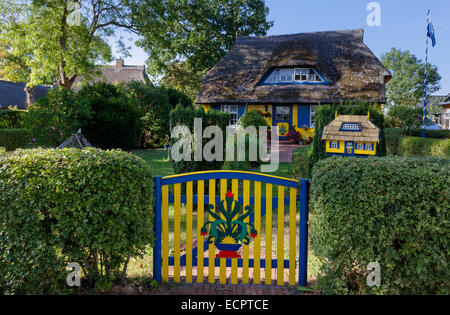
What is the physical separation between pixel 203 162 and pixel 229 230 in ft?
13.3

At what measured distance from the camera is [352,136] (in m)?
6.59

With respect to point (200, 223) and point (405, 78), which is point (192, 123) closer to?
point (200, 223)

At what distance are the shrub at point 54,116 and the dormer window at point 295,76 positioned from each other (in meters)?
13.6

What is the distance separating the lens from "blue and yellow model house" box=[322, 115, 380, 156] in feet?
21.2

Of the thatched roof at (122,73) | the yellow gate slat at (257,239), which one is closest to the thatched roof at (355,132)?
the yellow gate slat at (257,239)

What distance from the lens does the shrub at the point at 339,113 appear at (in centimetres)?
787

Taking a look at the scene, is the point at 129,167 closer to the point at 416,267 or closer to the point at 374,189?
the point at 374,189

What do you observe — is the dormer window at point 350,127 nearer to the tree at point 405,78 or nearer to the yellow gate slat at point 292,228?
the yellow gate slat at point 292,228

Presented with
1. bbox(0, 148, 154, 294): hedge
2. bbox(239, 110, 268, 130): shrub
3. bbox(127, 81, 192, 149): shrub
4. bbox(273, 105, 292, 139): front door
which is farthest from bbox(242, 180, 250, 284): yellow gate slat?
bbox(273, 105, 292, 139): front door

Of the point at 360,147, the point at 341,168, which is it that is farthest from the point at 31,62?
the point at 341,168

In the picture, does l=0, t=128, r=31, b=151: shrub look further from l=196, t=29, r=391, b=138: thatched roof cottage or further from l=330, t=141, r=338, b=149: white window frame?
l=330, t=141, r=338, b=149: white window frame

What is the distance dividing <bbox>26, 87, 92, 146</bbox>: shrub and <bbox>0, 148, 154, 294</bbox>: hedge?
11496 millimetres

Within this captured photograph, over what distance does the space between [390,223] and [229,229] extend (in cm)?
167

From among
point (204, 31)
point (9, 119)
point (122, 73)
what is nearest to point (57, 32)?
point (9, 119)
